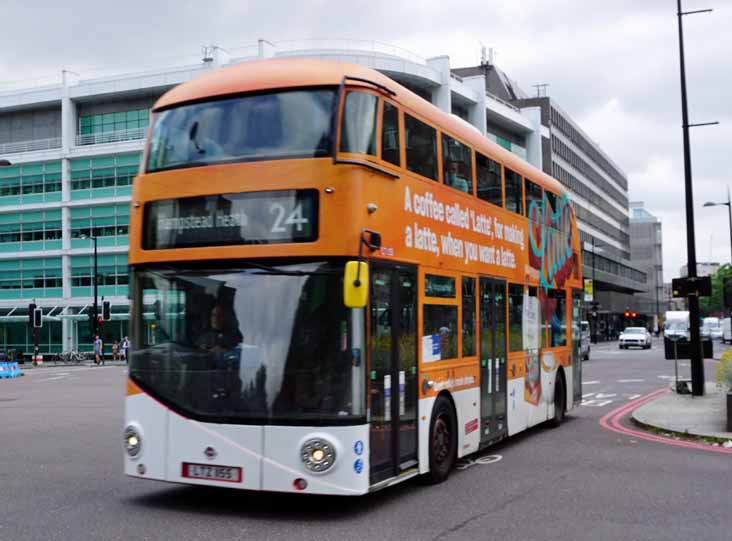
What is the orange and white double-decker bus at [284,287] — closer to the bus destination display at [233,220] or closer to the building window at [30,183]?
the bus destination display at [233,220]

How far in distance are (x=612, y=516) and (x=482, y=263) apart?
159 inches

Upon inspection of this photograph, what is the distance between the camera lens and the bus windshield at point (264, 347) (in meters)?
7.93

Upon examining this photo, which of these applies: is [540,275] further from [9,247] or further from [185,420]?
[9,247]

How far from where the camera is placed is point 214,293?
8.24 meters

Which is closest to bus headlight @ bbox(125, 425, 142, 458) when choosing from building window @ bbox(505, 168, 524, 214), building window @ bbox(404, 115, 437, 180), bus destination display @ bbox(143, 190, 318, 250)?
bus destination display @ bbox(143, 190, 318, 250)

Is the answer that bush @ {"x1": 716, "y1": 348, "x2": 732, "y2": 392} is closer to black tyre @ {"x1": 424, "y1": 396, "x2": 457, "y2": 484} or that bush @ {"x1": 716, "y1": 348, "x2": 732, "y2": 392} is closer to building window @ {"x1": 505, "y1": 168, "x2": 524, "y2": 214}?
building window @ {"x1": 505, "y1": 168, "x2": 524, "y2": 214}

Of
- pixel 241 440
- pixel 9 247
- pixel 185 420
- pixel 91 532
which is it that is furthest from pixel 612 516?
pixel 9 247

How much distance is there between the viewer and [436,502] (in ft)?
29.2

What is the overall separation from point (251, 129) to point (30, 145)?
61321 mm

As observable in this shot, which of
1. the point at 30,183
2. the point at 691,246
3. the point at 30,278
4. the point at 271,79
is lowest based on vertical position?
the point at 691,246

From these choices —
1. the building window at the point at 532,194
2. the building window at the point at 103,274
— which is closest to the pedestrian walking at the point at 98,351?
the building window at the point at 103,274

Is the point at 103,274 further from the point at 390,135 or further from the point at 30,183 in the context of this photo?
the point at 390,135

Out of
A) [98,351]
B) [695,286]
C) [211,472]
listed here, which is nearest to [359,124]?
[211,472]

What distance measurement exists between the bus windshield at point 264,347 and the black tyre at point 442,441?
1.93m
